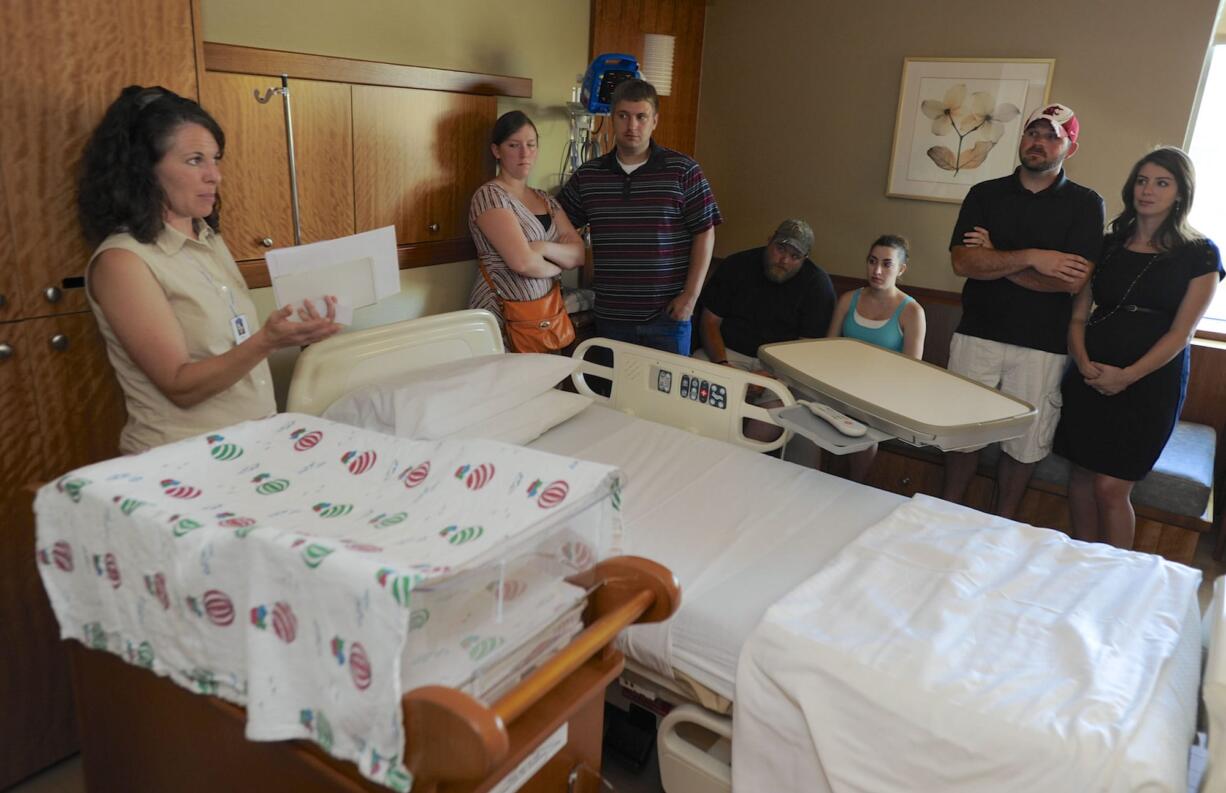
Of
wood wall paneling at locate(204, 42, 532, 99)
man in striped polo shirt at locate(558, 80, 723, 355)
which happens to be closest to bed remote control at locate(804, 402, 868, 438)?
man in striped polo shirt at locate(558, 80, 723, 355)

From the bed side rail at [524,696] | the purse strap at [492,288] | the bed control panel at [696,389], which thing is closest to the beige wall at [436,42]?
the purse strap at [492,288]

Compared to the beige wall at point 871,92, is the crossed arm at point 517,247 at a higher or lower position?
lower

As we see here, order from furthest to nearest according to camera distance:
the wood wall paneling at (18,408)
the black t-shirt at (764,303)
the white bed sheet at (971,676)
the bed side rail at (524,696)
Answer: the black t-shirt at (764,303), the wood wall paneling at (18,408), the white bed sheet at (971,676), the bed side rail at (524,696)

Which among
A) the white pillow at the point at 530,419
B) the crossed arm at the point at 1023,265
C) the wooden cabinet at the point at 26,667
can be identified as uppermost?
the crossed arm at the point at 1023,265

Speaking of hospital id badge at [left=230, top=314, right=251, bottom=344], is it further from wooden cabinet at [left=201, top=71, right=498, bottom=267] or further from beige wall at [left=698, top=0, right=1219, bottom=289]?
beige wall at [left=698, top=0, right=1219, bottom=289]

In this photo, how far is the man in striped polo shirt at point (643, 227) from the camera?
3.08m

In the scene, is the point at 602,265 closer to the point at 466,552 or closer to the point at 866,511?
the point at 866,511

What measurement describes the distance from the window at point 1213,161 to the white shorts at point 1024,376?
1385 millimetres

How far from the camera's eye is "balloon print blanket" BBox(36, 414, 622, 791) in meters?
0.98

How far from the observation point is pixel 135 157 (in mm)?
1735

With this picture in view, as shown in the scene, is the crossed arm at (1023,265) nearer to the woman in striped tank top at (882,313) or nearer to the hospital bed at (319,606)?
the woman in striped tank top at (882,313)

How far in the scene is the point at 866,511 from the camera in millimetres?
2166

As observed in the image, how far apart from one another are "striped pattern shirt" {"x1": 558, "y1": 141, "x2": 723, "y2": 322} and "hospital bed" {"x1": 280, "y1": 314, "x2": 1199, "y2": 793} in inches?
17.3

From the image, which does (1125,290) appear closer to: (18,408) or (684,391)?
(684,391)
